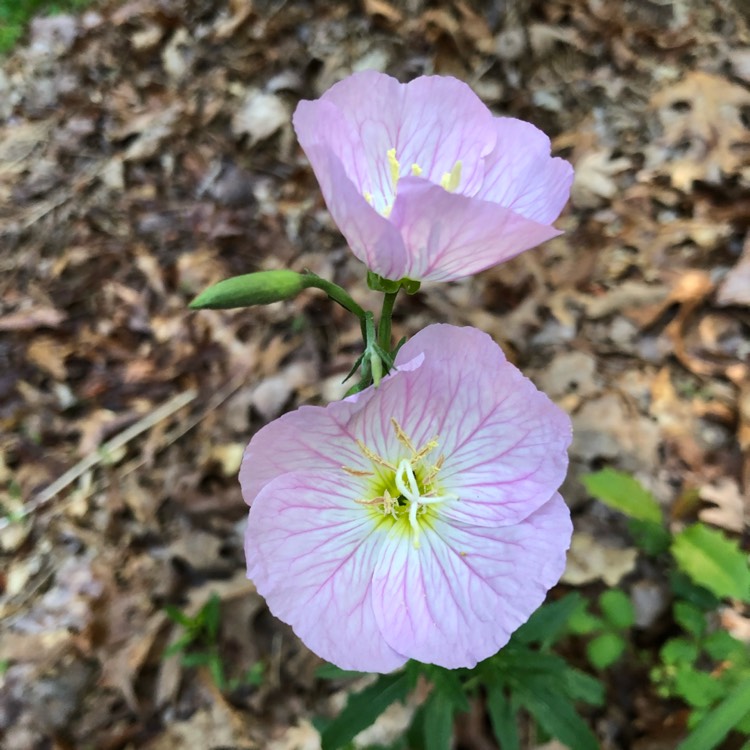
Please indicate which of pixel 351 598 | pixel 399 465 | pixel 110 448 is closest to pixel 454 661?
pixel 351 598

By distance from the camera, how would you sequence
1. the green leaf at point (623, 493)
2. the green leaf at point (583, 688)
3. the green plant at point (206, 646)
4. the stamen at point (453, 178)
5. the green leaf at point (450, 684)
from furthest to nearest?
the green plant at point (206, 646) < the green leaf at point (623, 493) < the green leaf at point (583, 688) < the green leaf at point (450, 684) < the stamen at point (453, 178)

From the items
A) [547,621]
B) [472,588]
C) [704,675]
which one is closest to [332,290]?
[472,588]

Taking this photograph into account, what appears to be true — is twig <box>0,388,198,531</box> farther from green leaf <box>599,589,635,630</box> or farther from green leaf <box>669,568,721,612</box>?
green leaf <box>669,568,721,612</box>

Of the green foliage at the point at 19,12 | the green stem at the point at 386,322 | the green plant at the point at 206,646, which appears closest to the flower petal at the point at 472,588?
the green stem at the point at 386,322

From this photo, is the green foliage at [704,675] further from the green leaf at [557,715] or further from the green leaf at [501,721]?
the green leaf at [501,721]

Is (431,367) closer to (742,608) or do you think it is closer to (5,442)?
(742,608)

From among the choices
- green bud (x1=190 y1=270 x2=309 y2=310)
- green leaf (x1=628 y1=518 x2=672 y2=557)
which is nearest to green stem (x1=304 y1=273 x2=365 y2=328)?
green bud (x1=190 y1=270 x2=309 y2=310)
